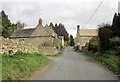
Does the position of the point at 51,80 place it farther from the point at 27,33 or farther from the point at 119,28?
the point at 27,33

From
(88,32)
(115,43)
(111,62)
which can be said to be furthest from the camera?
(88,32)

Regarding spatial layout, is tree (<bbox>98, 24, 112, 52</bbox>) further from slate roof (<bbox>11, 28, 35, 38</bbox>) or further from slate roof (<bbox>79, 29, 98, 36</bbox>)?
slate roof (<bbox>79, 29, 98, 36</bbox>)

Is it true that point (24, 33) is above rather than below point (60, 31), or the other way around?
below

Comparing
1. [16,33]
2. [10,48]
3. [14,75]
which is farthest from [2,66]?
[16,33]

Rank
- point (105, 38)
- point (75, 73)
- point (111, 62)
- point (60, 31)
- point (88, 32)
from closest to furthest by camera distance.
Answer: point (75, 73) → point (111, 62) → point (105, 38) → point (88, 32) → point (60, 31)

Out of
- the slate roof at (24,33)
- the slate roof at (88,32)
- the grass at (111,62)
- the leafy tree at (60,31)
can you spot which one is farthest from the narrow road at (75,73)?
the leafy tree at (60,31)

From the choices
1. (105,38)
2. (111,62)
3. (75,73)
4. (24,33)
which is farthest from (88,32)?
(75,73)

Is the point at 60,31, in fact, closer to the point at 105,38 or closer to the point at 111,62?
the point at 105,38

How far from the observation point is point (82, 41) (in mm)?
107312

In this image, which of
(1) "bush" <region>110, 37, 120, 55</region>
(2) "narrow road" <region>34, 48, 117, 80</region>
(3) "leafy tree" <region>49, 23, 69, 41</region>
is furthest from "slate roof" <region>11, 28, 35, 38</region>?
(3) "leafy tree" <region>49, 23, 69, 41</region>

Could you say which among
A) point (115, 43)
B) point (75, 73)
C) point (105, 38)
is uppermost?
point (105, 38)

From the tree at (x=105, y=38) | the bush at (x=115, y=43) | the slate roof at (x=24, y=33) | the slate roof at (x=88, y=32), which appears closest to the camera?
the bush at (x=115, y=43)

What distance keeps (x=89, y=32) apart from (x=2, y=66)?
98.4 metres

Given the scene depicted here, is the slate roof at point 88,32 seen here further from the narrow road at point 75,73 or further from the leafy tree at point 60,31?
the narrow road at point 75,73
